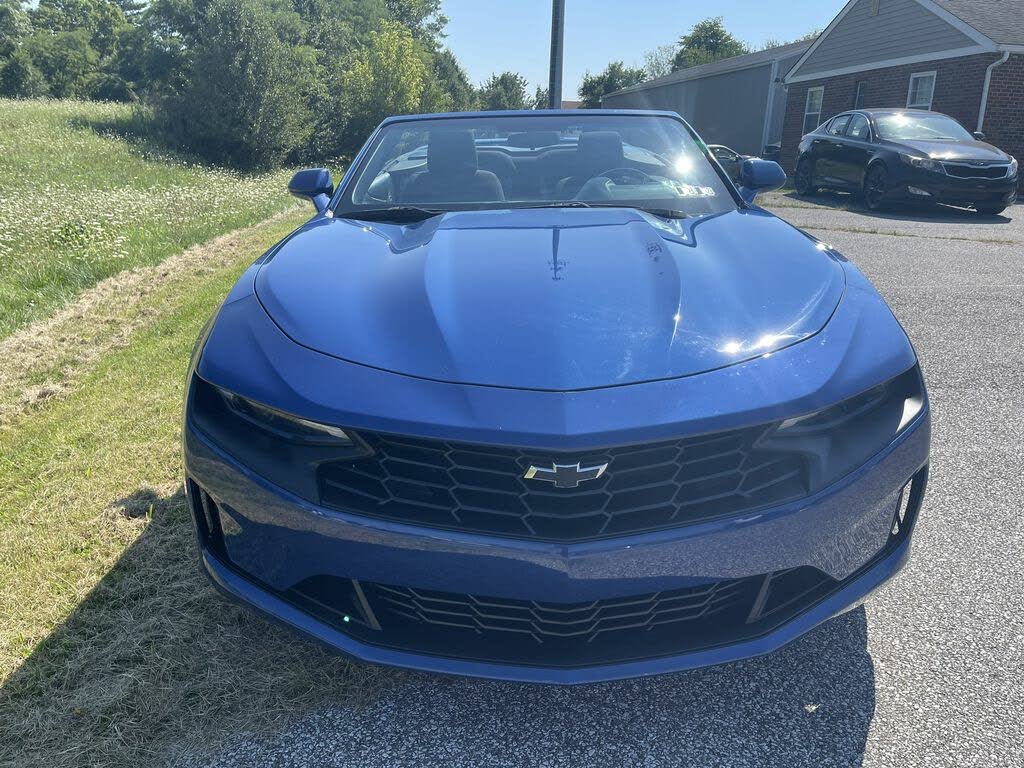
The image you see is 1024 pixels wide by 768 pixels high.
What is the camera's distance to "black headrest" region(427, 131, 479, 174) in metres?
3.09

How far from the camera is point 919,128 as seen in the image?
1202 cm

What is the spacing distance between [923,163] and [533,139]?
9.77 m

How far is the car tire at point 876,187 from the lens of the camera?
11.5 meters

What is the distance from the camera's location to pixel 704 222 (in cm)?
254

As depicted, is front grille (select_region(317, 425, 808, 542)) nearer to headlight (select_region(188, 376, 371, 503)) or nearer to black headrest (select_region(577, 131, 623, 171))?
headlight (select_region(188, 376, 371, 503))

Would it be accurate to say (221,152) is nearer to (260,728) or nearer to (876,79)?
(876,79)

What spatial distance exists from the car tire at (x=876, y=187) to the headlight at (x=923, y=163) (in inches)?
13.7

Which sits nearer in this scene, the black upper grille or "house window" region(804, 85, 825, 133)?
the black upper grille

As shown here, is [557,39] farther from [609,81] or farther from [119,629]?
[609,81]

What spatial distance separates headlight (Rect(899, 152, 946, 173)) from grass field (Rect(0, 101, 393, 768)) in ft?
31.0

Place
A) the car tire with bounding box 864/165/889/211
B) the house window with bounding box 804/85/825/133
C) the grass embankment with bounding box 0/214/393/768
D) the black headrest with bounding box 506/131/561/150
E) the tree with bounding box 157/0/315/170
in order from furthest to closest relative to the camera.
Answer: the tree with bounding box 157/0/315/170
the house window with bounding box 804/85/825/133
the car tire with bounding box 864/165/889/211
the black headrest with bounding box 506/131/561/150
the grass embankment with bounding box 0/214/393/768

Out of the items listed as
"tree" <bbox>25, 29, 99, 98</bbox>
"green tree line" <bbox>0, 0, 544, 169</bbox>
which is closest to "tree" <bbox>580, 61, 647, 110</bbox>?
"green tree line" <bbox>0, 0, 544, 169</bbox>

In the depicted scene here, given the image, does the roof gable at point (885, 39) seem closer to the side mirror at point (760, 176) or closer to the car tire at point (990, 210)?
the car tire at point (990, 210)

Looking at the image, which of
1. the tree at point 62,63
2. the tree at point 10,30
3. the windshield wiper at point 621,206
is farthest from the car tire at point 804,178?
the tree at point 10,30
